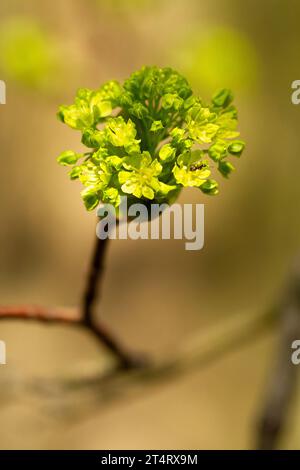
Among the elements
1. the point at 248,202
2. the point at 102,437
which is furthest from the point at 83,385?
the point at 248,202

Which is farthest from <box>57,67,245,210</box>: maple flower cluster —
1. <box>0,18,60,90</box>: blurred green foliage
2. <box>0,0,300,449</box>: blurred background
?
<box>0,0,300,449</box>: blurred background

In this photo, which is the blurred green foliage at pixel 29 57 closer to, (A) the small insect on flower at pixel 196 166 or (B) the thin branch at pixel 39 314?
(B) the thin branch at pixel 39 314

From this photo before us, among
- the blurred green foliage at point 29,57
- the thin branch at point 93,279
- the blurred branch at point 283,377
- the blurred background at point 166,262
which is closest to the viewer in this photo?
the thin branch at point 93,279

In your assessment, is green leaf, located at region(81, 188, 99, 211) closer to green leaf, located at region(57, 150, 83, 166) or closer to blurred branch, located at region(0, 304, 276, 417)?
green leaf, located at region(57, 150, 83, 166)

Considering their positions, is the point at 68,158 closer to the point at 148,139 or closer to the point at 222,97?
the point at 148,139

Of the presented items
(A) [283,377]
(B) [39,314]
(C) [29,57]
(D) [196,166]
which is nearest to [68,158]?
(D) [196,166]

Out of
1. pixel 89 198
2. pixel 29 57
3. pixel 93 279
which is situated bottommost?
pixel 93 279

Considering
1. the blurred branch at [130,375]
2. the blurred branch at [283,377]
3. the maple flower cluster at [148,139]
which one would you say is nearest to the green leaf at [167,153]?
the maple flower cluster at [148,139]
